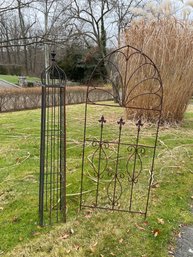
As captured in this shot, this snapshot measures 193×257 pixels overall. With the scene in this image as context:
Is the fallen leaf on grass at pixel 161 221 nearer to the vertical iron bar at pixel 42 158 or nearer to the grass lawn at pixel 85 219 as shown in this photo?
the grass lawn at pixel 85 219

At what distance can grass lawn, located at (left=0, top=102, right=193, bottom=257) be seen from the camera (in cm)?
182

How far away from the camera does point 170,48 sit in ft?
16.1

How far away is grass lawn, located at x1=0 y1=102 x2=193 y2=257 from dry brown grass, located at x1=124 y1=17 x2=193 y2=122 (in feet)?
6.47

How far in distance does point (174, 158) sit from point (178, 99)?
6.83 feet

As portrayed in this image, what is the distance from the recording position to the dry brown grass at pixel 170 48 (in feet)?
16.1

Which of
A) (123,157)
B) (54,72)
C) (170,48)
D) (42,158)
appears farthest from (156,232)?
(170,48)

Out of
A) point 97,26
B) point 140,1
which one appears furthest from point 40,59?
point 140,1

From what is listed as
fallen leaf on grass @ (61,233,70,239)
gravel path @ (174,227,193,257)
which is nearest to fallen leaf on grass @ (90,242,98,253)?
fallen leaf on grass @ (61,233,70,239)

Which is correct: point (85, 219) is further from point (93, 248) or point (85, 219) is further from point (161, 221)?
point (161, 221)

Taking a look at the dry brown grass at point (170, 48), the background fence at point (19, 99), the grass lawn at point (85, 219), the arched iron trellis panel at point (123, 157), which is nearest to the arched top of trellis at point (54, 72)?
the arched iron trellis panel at point (123, 157)

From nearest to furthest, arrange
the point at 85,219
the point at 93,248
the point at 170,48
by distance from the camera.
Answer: the point at 93,248 < the point at 85,219 < the point at 170,48

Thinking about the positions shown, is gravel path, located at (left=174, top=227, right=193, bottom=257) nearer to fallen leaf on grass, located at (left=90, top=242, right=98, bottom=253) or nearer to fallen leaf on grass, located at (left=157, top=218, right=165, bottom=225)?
fallen leaf on grass, located at (left=157, top=218, right=165, bottom=225)

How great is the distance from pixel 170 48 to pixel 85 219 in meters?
3.85

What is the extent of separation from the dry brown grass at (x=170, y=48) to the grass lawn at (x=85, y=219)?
6.47ft
